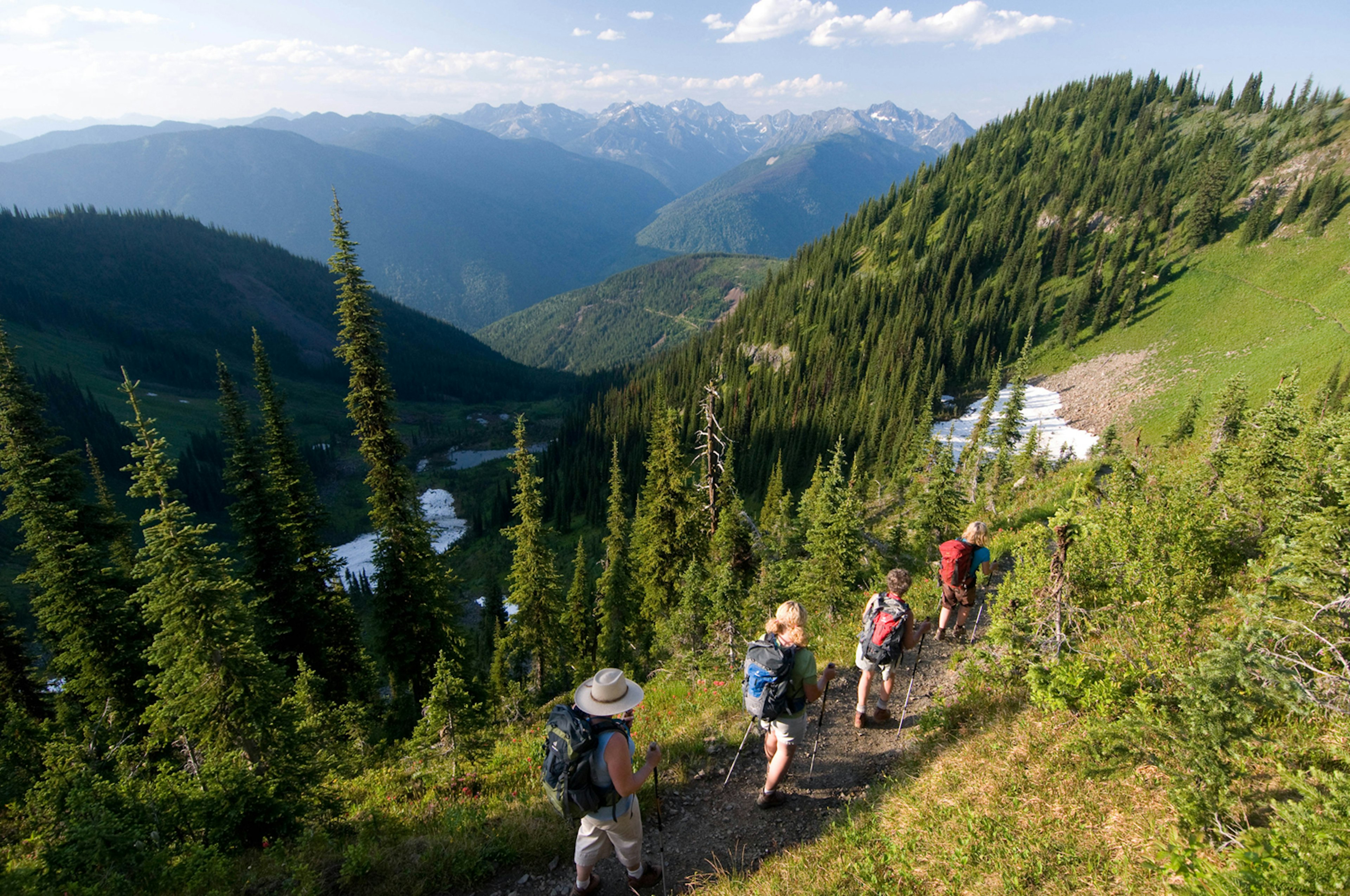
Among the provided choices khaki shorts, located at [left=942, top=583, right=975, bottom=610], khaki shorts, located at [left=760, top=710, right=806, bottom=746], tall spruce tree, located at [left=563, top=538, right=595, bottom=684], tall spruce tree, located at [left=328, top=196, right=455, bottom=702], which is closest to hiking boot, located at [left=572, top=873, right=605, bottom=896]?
khaki shorts, located at [left=760, top=710, right=806, bottom=746]

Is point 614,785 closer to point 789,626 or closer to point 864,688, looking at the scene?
point 789,626

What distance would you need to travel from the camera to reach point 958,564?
9961 millimetres

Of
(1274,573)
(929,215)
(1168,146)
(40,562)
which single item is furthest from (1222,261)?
(40,562)

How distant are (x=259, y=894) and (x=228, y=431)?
18.2m

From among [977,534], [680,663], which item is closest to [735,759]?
[977,534]

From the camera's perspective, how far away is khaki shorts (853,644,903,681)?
8.16 meters

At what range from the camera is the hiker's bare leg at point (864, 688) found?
8.45m

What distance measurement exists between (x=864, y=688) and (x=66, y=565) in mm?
22504

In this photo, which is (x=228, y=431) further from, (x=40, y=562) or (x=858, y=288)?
(x=858, y=288)

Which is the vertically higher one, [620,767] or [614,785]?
[620,767]

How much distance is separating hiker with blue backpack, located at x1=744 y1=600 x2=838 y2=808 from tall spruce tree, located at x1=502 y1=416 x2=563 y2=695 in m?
17.9

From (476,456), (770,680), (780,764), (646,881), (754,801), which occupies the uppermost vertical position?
(770,680)

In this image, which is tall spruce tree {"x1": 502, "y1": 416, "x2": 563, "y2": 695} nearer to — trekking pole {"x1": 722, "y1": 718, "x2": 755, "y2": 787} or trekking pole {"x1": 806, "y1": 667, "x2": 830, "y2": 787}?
trekking pole {"x1": 722, "y1": 718, "x2": 755, "y2": 787}

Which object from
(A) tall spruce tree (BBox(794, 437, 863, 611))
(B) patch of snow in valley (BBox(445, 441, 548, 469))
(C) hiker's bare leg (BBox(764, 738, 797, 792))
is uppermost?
(C) hiker's bare leg (BBox(764, 738, 797, 792))
